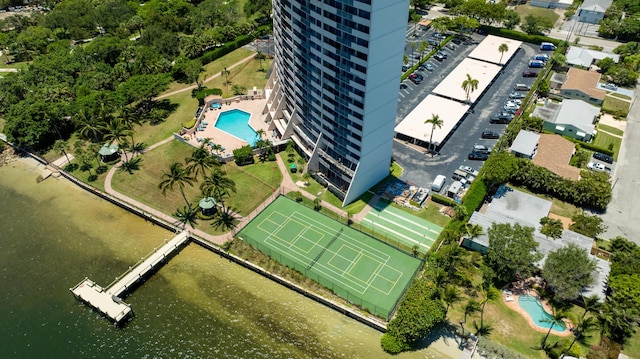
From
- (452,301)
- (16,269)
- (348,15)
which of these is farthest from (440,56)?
(16,269)

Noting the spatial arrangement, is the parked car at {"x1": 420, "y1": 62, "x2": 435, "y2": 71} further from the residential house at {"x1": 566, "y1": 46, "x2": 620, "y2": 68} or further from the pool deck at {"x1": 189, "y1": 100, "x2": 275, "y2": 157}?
the pool deck at {"x1": 189, "y1": 100, "x2": 275, "y2": 157}

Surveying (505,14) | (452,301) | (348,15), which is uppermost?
(348,15)

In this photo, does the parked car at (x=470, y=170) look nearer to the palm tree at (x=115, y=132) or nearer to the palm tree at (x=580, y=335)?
the palm tree at (x=580, y=335)

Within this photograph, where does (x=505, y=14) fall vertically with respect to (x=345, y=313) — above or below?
above

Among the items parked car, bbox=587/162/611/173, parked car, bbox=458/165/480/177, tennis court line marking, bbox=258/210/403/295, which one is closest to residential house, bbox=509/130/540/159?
parked car, bbox=458/165/480/177

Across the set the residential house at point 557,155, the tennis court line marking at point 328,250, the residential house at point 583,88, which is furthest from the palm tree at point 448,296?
the residential house at point 583,88

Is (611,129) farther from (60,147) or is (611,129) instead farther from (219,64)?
(60,147)

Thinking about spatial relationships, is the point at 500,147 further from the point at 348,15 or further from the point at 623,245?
the point at 348,15
